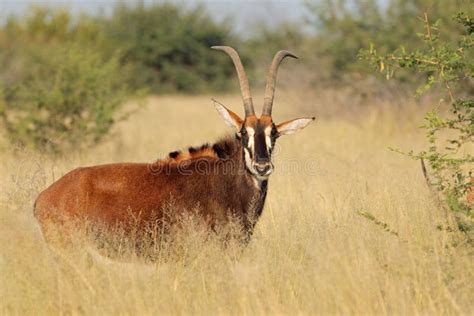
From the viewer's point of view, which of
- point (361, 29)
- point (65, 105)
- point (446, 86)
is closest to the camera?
point (446, 86)

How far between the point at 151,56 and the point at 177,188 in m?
35.7

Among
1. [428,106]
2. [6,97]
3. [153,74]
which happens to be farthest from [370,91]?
[153,74]

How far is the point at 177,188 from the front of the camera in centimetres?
804

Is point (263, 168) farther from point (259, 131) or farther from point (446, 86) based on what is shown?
point (446, 86)

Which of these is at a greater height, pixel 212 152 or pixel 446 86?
pixel 446 86

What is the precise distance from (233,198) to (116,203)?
3.80 feet

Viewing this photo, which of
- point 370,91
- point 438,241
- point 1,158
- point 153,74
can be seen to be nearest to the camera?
point 438,241

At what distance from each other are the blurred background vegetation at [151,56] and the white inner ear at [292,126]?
3.48 feet

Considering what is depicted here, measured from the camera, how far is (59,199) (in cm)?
789

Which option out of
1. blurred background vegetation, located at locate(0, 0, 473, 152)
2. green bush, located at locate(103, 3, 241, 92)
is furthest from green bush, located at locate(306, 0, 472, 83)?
green bush, located at locate(103, 3, 241, 92)

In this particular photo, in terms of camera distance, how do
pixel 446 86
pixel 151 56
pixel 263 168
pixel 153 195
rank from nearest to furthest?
1. pixel 446 86
2. pixel 263 168
3. pixel 153 195
4. pixel 151 56

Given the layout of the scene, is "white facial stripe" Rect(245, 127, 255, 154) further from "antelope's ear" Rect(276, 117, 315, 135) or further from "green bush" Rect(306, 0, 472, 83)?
"green bush" Rect(306, 0, 472, 83)

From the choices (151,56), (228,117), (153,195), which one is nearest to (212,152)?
(228,117)

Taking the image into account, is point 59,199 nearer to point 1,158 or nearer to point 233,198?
point 233,198
